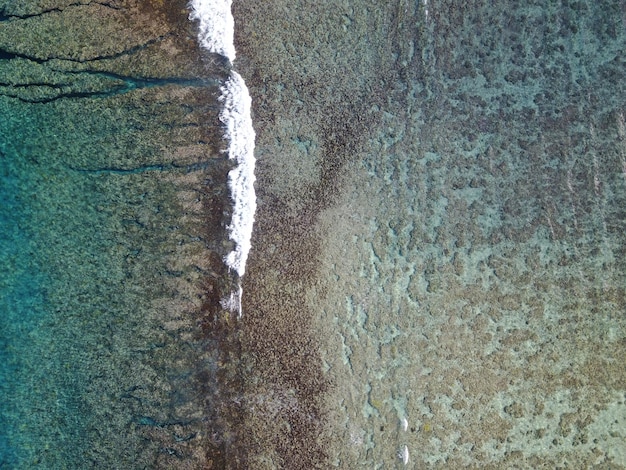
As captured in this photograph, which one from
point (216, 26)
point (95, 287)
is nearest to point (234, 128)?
point (216, 26)

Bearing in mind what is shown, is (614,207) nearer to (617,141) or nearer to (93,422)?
(617,141)

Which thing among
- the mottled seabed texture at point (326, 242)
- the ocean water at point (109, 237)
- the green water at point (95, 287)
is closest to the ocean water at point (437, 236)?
the mottled seabed texture at point (326, 242)

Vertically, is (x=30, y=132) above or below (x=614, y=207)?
above

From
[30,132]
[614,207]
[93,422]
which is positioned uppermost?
[30,132]

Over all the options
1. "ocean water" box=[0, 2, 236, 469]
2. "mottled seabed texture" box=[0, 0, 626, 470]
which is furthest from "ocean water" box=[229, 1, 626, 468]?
"ocean water" box=[0, 2, 236, 469]

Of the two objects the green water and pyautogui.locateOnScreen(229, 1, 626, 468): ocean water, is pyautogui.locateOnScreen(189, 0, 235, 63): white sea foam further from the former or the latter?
the green water

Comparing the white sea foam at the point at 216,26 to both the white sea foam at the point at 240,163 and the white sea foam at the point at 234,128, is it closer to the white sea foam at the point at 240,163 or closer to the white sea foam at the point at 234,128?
the white sea foam at the point at 234,128

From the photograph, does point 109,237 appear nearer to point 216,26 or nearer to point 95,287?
point 95,287

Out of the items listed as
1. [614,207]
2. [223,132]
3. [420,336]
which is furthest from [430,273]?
[223,132]
